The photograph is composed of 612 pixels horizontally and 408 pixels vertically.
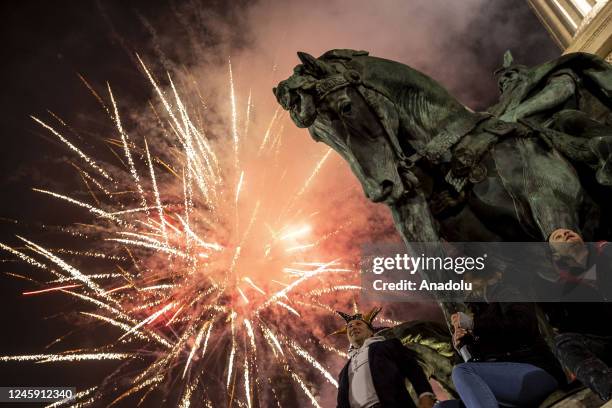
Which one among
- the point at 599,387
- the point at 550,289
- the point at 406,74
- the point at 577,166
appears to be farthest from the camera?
the point at 406,74

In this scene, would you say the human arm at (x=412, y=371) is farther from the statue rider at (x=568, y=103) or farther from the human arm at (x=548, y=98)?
the human arm at (x=548, y=98)

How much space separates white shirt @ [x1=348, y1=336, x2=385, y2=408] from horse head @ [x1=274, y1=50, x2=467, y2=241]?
152 cm

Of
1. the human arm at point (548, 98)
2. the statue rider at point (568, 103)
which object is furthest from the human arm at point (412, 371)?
the human arm at point (548, 98)

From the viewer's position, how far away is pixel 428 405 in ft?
16.2

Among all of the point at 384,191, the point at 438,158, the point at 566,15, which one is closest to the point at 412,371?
the point at 384,191

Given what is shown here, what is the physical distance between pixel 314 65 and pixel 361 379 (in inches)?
142

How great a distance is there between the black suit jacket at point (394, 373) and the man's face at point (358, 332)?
410 mm

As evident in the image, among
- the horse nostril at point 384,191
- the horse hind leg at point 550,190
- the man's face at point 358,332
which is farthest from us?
the man's face at point 358,332

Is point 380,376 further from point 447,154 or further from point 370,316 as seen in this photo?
point 447,154

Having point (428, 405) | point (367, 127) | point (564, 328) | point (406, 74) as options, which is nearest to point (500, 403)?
point (564, 328)

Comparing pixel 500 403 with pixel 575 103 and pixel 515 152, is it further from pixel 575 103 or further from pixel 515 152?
pixel 575 103

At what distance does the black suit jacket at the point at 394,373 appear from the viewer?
510 cm

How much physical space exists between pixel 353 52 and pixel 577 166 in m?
2.90

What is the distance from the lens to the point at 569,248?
3.69 m
